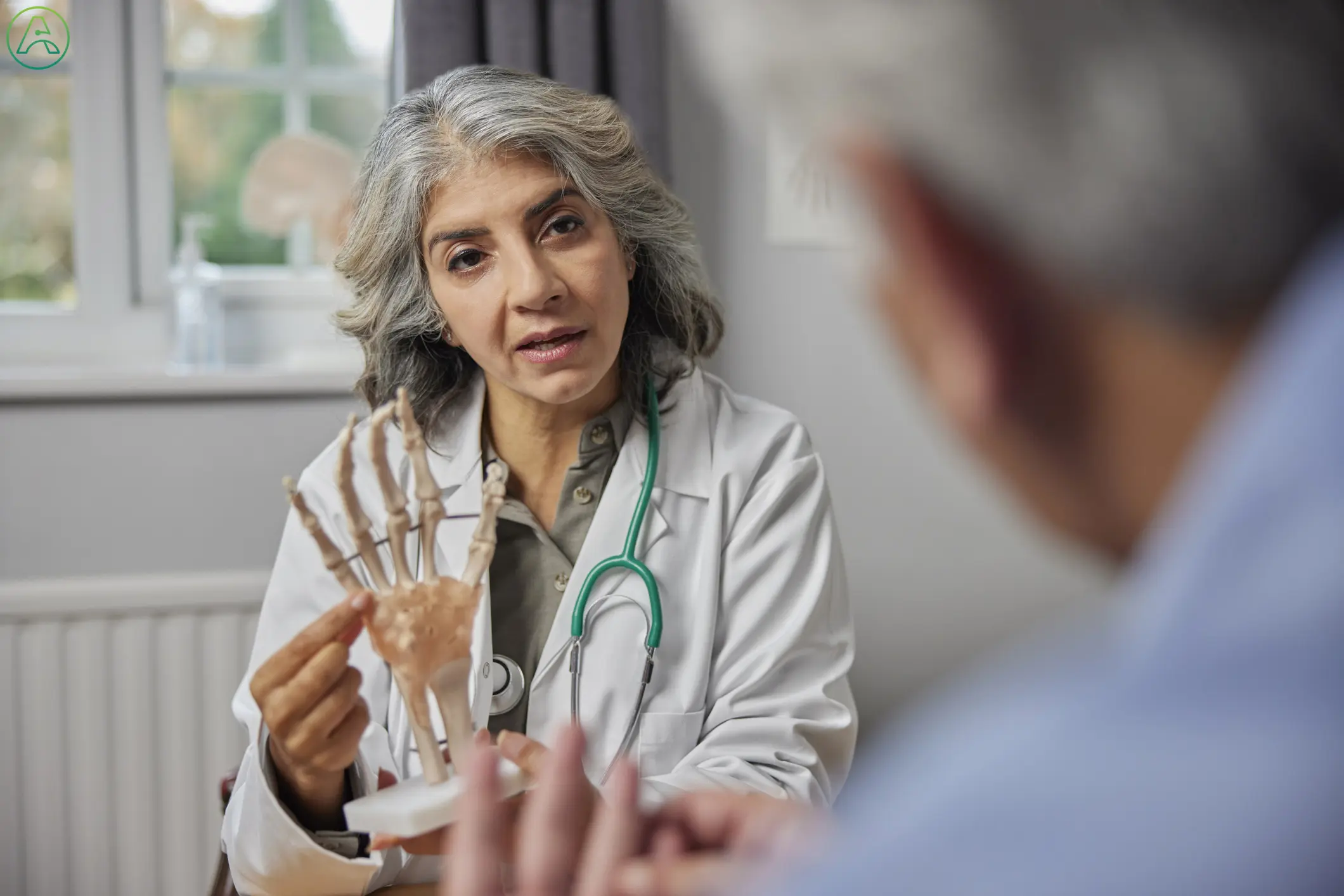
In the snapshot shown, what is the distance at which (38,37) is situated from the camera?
2.05m

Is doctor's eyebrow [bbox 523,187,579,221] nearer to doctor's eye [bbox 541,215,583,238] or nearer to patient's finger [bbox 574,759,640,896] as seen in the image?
doctor's eye [bbox 541,215,583,238]

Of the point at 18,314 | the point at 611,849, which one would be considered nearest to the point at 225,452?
the point at 18,314

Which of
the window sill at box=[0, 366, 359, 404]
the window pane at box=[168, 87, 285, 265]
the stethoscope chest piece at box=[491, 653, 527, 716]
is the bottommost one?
the stethoscope chest piece at box=[491, 653, 527, 716]

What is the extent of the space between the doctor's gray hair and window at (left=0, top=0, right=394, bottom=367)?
0.62m

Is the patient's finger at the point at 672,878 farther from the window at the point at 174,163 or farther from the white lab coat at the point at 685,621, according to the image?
the window at the point at 174,163

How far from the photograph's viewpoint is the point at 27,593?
187 centimetres

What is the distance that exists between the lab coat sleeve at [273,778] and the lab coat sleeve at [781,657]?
301 millimetres

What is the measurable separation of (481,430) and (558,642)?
319 mm

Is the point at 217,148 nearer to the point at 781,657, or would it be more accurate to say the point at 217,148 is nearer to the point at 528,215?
the point at 528,215

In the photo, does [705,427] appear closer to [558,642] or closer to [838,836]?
[558,642]

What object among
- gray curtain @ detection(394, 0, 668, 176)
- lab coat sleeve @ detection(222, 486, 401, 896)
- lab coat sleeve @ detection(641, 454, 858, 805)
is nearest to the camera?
lab coat sleeve @ detection(222, 486, 401, 896)

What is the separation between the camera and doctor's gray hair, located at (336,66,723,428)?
52.2 inches

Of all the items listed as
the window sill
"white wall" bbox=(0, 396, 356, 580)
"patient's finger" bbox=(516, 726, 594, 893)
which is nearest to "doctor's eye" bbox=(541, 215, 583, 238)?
the window sill

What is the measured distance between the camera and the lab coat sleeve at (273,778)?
3.60 ft
